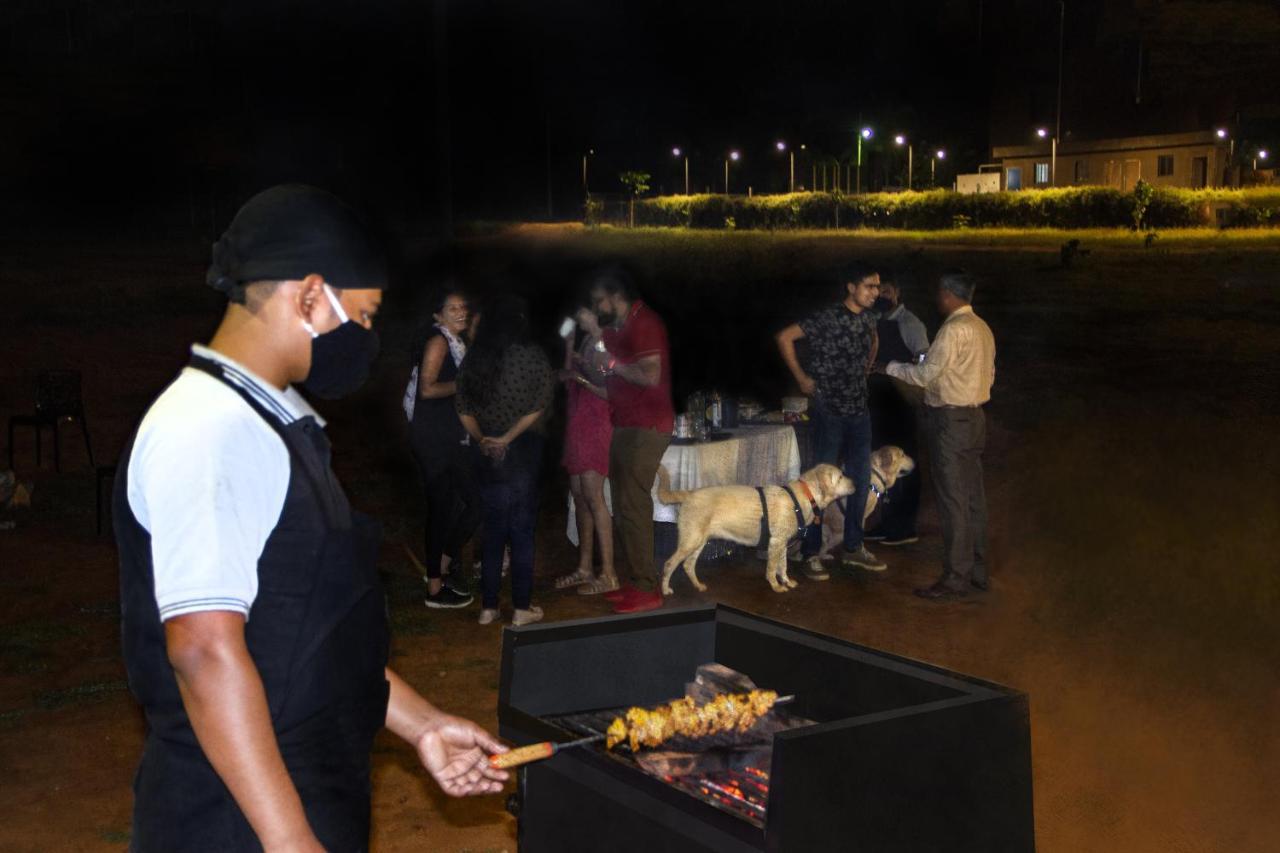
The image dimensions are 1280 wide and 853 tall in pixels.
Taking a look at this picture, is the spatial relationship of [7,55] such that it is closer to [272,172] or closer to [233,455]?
[272,172]

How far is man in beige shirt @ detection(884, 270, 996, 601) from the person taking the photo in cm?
790

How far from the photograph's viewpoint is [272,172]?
4159 centimetres

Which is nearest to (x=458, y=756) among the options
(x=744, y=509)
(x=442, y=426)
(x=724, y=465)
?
(x=442, y=426)

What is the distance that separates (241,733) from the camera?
184 cm

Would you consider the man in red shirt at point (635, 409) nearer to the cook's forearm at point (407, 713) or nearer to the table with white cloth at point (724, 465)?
the table with white cloth at point (724, 465)

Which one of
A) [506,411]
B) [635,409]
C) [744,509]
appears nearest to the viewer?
[506,411]

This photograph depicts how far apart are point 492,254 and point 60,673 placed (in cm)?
4307

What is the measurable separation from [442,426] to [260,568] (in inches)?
232

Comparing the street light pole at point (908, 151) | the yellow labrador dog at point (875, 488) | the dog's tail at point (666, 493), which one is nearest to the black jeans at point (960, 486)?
the yellow labrador dog at point (875, 488)

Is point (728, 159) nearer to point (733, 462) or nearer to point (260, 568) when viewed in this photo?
point (733, 462)

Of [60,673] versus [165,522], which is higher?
[165,522]

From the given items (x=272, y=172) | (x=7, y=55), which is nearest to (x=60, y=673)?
(x=272, y=172)

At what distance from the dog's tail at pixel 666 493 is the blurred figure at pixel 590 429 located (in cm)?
39

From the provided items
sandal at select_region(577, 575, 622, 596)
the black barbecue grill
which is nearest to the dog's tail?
sandal at select_region(577, 575, 622, 596)
